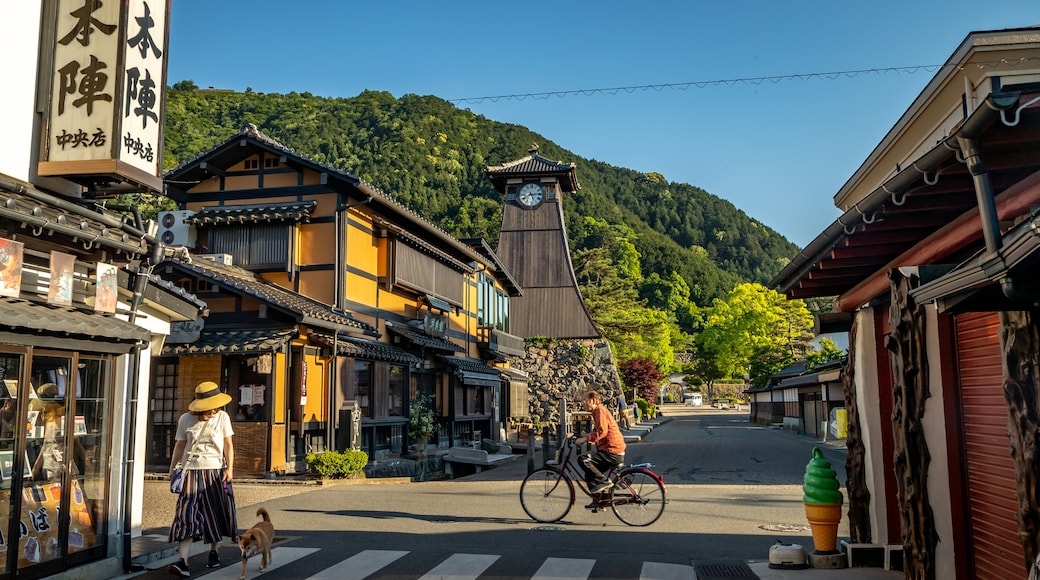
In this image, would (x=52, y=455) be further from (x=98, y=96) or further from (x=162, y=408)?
(x=162, y=408)

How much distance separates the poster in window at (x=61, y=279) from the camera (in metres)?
7.22

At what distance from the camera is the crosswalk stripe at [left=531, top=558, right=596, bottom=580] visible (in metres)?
7.38

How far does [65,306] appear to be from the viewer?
738 cm

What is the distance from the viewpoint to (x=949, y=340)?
6.17m

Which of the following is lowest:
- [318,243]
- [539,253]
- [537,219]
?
[318,243]

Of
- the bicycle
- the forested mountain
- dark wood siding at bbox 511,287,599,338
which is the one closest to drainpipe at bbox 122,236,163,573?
the bicycle

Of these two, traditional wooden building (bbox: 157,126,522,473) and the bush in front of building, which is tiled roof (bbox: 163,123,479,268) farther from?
the bush in front of building

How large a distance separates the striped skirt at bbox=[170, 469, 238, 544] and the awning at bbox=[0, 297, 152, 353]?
4.82ft

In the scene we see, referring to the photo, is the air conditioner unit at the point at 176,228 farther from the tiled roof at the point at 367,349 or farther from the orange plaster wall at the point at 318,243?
the tiled roof at the point at 367,349

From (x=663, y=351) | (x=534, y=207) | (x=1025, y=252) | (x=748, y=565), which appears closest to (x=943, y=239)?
(x=1025, y=252)

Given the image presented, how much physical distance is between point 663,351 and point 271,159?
57.9 meters

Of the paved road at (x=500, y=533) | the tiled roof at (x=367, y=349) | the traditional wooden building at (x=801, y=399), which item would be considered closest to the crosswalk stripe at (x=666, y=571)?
the paved road at (x=500, y=533)

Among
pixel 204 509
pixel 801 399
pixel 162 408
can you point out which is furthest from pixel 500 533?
pixel 801 399

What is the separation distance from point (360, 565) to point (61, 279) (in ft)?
13.1
